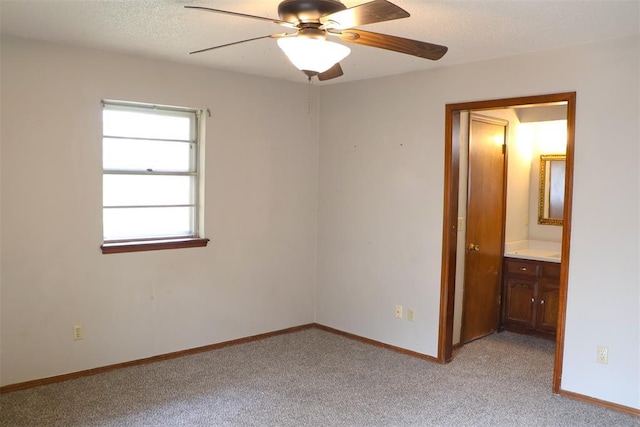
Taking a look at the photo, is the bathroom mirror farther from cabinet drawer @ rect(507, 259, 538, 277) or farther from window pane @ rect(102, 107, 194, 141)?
window pane @ rect(102, 107, 194, 141)

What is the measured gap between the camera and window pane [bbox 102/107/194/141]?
398cm

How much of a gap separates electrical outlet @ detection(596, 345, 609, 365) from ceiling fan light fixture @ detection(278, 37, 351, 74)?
2.56 metres

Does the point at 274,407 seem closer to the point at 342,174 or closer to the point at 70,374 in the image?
the point at 70,374

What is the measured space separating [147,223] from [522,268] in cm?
341

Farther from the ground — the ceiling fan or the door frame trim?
the ceiling fan

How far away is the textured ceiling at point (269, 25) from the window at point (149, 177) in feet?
1.79

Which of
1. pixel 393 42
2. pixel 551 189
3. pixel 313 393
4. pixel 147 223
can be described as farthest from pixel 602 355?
pixel 147 223

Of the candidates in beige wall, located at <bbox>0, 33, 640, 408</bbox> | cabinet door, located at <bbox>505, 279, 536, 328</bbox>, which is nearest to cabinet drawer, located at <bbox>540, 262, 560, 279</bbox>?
cabinet door, located at <bbox>505, 279, 536, 328</bbox>

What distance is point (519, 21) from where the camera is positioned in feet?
9.58

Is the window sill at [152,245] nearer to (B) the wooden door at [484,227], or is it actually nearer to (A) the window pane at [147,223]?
(A) the window pane at [147,223]

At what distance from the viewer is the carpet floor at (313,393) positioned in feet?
10.6

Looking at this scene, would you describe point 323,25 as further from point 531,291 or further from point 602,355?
point 531,291

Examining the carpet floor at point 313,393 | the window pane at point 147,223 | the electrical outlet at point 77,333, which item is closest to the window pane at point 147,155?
the window pane at point 147,223

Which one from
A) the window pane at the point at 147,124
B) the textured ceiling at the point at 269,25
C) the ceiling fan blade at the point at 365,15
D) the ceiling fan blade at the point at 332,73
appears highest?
the textured ceiling at the point at 269,25
